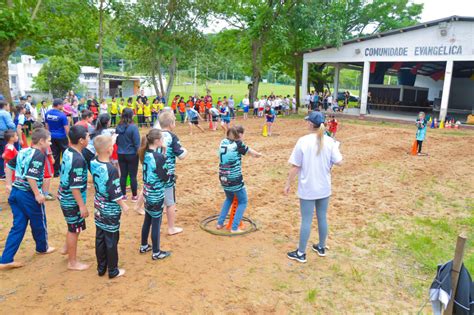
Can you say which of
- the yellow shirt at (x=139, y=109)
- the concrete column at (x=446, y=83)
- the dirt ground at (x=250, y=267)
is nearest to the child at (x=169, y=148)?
the dirt ground at (x=250, y=267)

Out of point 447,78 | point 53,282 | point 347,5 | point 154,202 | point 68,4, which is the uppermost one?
point 347,5

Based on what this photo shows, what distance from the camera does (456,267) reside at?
10.1ft

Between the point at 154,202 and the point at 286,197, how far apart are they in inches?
152

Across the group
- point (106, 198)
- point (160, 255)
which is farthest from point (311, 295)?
point (106, 198)

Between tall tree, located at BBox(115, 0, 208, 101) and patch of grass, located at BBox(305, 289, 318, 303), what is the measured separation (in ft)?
61.1

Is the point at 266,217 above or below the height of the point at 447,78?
below

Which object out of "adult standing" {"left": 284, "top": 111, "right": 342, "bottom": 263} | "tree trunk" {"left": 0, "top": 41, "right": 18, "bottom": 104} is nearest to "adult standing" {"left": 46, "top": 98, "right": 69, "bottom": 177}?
"adult standing" {"left": 284, "top": 111, "right": 342, "bottom": 263}

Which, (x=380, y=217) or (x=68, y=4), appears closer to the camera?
(x=380, y=217)

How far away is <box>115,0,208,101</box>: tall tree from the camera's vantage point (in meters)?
20.2

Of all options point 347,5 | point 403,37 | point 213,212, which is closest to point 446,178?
point 213,212

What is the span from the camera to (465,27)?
64.4 ft

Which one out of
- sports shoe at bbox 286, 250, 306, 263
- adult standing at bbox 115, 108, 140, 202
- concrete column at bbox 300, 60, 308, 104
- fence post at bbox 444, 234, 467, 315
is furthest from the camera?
concrete column at bbox 300, 60, 308, 104

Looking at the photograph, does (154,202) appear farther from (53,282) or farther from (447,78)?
(447,78)

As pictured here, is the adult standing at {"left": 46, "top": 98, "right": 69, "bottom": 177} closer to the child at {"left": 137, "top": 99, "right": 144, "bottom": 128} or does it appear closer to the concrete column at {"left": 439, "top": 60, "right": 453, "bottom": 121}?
the child at {"left": 137, "top": 99, "right": 144, "bottom": 128}
